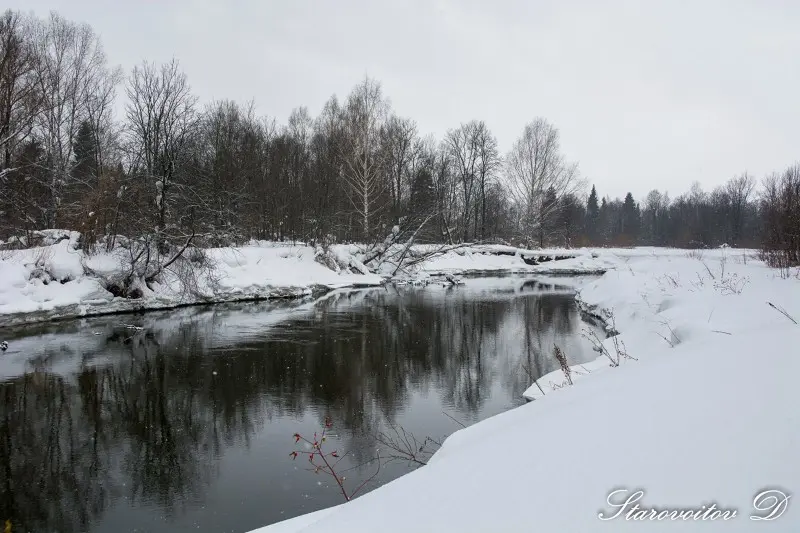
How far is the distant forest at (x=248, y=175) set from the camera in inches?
754

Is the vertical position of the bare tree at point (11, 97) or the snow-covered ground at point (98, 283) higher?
the bare tree at point (11, 97)

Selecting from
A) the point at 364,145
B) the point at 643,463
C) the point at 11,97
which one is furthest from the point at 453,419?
the point at 364,145

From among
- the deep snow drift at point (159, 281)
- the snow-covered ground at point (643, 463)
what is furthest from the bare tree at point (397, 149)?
the snow-covered ground at point (643, 463)

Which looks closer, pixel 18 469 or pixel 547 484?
pixel 547 484

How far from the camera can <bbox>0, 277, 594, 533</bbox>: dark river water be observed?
5633 millimetres

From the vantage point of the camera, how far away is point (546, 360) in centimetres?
1184

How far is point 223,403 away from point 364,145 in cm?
2593

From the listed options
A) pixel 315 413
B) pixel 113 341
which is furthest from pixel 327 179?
pixel 315 413

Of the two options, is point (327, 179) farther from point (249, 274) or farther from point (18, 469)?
point (18, 469)

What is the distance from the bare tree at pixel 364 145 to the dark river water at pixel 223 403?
16.8 metres

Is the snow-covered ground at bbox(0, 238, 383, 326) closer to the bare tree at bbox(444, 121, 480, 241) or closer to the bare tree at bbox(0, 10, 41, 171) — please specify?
the bare tree at bbox(0, 10, 41, 171)

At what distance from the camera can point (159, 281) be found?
65.0 ft

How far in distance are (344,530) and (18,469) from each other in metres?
5.91

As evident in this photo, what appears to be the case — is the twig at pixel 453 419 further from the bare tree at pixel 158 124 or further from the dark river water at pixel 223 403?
the bare tree at pixel 158 124
